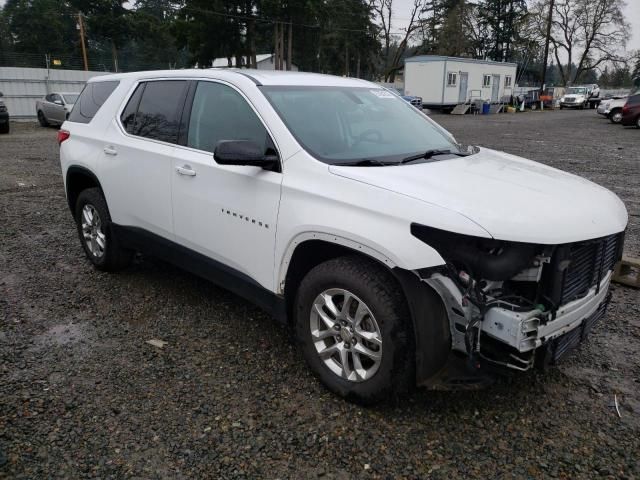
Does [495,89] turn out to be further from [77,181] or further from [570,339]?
[570,339]

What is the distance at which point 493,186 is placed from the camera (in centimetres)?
285

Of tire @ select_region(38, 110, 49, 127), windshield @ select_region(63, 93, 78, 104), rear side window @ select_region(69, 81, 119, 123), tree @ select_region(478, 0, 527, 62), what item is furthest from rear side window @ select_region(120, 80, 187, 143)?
tree @ select_region(478, 0, 527, 62)

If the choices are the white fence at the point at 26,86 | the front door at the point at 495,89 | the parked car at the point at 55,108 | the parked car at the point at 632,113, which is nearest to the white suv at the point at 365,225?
the parked car at the point at 55,108

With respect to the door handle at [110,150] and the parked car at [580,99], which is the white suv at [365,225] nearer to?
the door handle at [110,150]

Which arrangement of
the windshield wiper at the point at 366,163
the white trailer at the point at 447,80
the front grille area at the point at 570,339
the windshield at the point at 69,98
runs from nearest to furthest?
the front grille area at the point at 570,339 < the windshield wiper at the point at 366,163 < the windshield at the point at 69,98 < the white trailer at the point at 447,80

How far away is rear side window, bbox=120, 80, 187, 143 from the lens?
13.1 ft

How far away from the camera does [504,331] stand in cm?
249

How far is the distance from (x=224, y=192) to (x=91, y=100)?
2.39 meters

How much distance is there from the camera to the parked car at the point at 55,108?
19766mm

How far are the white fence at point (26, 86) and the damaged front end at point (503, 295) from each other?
2610 cm

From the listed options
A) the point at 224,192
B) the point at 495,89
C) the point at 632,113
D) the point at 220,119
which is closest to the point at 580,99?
the point at 495,89

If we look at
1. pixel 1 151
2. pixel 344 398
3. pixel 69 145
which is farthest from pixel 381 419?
pixel 1 151

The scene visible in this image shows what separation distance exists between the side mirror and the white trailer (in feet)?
111

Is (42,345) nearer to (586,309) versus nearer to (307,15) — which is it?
(586,309)
